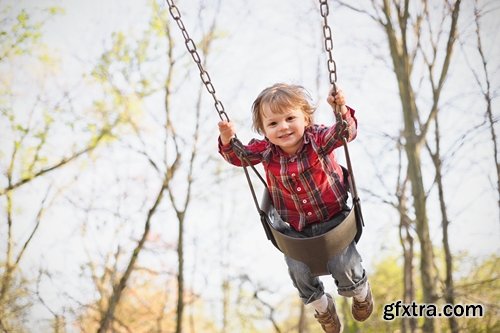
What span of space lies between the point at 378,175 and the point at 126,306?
21.7ft

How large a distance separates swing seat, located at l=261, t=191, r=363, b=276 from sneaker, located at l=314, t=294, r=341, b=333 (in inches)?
14.1

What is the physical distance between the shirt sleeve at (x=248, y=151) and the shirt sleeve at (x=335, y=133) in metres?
0.35

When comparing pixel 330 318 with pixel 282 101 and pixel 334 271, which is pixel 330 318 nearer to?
pixel 334 271

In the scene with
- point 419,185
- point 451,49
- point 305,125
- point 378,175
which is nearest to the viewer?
point 305,125

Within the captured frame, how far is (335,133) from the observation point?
2.33 meters

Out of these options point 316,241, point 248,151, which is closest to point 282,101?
point 248,151

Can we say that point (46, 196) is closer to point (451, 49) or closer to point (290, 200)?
point (451, 49)

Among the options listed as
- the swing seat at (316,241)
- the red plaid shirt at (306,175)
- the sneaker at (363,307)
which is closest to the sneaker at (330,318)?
the sneaker at (363,307)

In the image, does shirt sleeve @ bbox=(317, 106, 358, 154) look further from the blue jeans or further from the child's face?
the blue jeans

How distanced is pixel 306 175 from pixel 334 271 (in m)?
0.56

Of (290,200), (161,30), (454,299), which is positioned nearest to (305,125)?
(290,200)

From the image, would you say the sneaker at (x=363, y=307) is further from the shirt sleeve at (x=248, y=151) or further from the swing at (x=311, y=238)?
the shirt sleeve at (x=248, y=151)

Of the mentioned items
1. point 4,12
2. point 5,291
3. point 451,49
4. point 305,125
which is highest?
point 4,12

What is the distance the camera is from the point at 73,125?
970 cm
